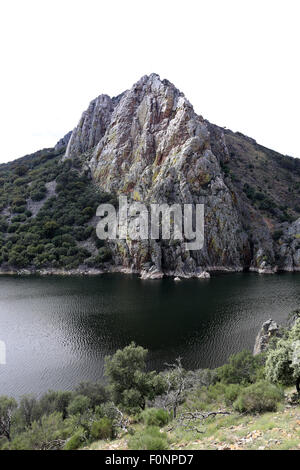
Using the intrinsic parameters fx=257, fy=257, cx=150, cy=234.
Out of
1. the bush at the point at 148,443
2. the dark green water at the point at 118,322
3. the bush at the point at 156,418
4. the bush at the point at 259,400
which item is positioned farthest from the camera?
the dark green water at the point at 118,322

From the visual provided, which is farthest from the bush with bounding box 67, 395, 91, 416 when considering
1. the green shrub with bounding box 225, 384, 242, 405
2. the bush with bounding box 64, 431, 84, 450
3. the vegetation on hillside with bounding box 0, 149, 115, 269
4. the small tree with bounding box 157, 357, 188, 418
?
the vegetation on hillside with bounding box 0, 149, 115, 269

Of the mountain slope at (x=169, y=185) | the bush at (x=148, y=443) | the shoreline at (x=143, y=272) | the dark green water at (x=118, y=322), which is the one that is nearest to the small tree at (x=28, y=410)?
the dark green water at (x=118, y=322)

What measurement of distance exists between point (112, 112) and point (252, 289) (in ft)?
308

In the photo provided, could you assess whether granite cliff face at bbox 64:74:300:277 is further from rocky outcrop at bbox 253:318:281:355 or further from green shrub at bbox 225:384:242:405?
green shrub at bbox 225:384:242:405

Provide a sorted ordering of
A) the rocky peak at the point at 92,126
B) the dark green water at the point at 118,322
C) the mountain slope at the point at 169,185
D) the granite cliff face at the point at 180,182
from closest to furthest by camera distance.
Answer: the dark green water at the point at 118,322 < the granite cliff face at the point at 180,182 < the mountain slope at the point at 169,185 < the rocky peak at the point at 92,126

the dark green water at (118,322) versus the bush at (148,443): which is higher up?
the bush at (148,443)

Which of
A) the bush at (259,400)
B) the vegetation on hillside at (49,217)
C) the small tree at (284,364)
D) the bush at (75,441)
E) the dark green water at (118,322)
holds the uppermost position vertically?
the vegetation on hillside at (49,217)

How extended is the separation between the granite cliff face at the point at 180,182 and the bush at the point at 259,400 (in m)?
48.8

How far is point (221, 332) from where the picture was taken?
27688mm

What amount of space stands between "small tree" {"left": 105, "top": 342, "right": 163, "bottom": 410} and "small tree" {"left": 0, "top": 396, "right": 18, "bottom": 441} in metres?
5.49

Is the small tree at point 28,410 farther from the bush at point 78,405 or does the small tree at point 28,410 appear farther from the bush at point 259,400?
the bush at point 259,400

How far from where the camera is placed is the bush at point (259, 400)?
11.3 metres

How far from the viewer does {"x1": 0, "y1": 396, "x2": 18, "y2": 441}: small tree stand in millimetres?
13227
